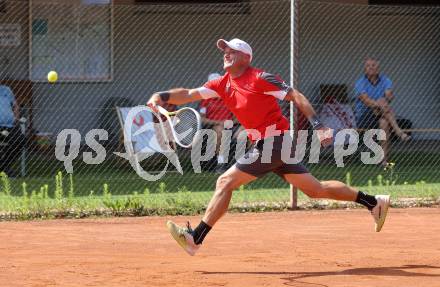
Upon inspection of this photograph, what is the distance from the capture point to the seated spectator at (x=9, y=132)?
49.3 feet

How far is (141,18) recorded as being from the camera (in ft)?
58.6

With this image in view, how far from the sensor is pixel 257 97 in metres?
8.84

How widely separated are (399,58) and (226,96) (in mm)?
10895

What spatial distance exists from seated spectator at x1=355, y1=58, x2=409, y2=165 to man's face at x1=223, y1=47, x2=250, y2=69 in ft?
24.1

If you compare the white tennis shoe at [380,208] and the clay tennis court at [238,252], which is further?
the white tennis shoe at [380,208]

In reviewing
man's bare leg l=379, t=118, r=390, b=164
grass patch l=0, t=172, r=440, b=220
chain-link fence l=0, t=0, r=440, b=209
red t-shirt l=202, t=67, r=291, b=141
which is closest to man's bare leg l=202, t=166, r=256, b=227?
red t-shirt l=202, t=67, r=291, b=141

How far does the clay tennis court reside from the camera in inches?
326

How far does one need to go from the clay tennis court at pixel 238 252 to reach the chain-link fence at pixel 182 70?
3095 millimetres

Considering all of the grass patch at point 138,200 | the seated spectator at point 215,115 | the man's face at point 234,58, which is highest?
the man's face at point 234,58

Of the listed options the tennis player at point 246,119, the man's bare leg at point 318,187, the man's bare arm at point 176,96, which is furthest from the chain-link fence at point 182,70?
the tennis player at point 246,119

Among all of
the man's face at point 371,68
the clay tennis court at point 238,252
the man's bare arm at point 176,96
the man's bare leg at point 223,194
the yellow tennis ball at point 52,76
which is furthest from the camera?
the man's face at point 371,68

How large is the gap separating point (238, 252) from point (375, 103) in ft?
22.6

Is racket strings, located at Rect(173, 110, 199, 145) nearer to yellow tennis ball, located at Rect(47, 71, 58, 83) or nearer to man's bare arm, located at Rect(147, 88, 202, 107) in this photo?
man's bare arm, located at Rect(147, 88, 202, 107)

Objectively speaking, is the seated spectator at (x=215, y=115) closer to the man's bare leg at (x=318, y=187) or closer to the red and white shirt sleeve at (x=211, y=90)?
the man's bare leg at (x=318, y=187)
